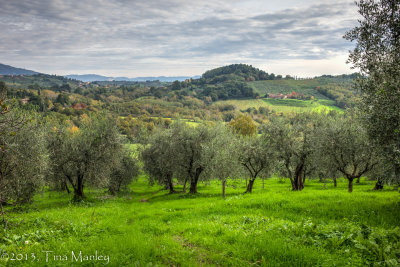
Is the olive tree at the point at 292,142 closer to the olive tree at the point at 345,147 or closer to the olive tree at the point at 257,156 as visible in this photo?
the olive tree at the point at 257,156

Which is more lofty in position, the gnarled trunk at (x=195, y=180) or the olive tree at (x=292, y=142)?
the olive tree at (x=292, y=142)

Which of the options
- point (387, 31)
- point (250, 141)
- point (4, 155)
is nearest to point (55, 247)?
point (4, 155)

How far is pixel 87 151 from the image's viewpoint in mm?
27453

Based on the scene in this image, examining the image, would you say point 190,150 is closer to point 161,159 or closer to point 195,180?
point 195,180

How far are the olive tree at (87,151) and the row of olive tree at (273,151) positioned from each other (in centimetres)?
939

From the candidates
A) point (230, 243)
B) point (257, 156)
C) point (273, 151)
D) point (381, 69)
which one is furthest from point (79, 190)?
point (381, 69)

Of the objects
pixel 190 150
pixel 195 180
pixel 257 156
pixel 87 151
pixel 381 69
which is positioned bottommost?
pixel 195 180

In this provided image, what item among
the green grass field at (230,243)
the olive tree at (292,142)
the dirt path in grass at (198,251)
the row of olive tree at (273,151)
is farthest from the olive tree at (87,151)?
the olive tree at (292,142)

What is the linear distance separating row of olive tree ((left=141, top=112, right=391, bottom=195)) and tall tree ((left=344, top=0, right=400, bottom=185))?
1283cm

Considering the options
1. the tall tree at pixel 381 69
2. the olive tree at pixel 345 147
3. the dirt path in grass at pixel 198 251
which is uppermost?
the tall tree at pixel 381 69

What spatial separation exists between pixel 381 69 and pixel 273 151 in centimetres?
1925

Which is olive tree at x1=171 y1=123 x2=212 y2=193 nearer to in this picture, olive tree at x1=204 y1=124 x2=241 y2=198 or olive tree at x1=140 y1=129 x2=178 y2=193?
olive tree at x1=140 y1=129 x2=178 y2=193

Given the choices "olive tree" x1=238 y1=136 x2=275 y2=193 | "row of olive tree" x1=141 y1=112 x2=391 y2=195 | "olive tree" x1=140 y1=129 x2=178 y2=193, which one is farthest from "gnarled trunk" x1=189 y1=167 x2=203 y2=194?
"olive tree" x1=238 y1=136 x2=275 y2=193

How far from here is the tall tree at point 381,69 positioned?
463 inches
